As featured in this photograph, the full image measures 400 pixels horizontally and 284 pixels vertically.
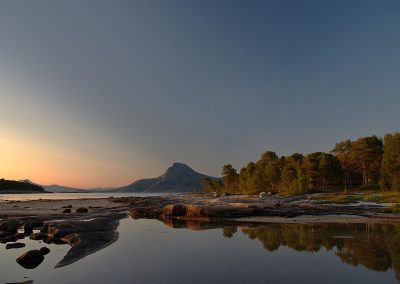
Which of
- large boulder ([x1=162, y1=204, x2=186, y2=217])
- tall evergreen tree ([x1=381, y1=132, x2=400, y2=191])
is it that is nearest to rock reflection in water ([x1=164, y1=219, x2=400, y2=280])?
large boulder ([x1=162, y1=204, x2=186, y2=217])

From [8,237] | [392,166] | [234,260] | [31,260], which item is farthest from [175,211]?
[392,166]

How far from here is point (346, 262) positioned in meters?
18.2

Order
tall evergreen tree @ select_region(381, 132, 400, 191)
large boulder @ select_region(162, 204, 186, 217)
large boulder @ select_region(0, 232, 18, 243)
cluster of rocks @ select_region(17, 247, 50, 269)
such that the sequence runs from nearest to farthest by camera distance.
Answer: cluster of rocks @ select_region(17, 247, 50, 269) < large boulder @ select_region(0, 232, 18, 243) < large boulder @ select_region(162, 204, 186, 217) < tall evergreen tree @ select_region(381, 132, 400, 191)

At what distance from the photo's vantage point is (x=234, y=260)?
19484 millimetres

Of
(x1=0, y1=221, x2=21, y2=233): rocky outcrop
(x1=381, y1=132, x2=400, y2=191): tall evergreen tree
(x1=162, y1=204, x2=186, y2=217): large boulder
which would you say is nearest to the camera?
(x1=0, y1=221, x2=21, y2=233): rocky outcrop

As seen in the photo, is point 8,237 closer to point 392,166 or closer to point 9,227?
point 9,227

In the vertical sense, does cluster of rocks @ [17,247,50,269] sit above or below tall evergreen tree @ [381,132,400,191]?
below

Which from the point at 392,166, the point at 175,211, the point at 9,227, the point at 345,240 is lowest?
the point at 345,240

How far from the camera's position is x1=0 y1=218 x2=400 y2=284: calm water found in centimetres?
1579

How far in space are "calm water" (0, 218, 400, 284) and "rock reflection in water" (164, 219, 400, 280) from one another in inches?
1.8

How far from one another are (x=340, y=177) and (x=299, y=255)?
131659 millimetres

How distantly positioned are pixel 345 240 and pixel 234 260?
10.7 meters

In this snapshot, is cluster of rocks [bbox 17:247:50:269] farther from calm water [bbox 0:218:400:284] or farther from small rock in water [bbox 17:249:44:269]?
calm water [bbox 0:218:400:284]

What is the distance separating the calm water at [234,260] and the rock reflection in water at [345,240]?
0.05 meters
